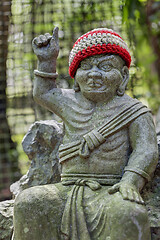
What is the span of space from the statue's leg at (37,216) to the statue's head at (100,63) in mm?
671

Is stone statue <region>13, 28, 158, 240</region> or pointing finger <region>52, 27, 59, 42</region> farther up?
pointing finger <region>52, 27, 59, 42</region>

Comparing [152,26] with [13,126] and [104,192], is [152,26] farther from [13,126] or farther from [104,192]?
[104,192]

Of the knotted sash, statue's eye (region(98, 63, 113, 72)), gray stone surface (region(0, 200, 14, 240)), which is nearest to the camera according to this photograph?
the knotted sash

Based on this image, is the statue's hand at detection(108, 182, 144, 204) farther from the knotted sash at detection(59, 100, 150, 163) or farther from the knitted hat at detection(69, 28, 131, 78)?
the knitted hat at detection(69, 28, 131, 78)

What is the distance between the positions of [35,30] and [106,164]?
7.65 feet

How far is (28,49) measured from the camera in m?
4.00

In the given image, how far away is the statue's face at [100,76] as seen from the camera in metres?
2.15

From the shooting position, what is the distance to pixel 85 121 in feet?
7.10

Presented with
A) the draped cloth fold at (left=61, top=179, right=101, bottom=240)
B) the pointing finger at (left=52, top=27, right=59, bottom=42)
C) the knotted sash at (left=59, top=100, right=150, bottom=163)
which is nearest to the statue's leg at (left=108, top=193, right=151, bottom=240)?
the draped cloth fold at (left=61, top=179, right=101, bottom=240)

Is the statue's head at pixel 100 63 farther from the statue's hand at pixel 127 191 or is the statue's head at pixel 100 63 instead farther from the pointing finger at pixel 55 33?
the statue's hand at pixel 127 191

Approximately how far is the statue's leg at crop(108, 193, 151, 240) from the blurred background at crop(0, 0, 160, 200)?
2.13 metres

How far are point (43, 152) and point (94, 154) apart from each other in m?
0.74

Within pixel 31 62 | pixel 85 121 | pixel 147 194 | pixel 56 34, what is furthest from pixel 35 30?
pixel 147 194

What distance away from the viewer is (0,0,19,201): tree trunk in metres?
4.04
